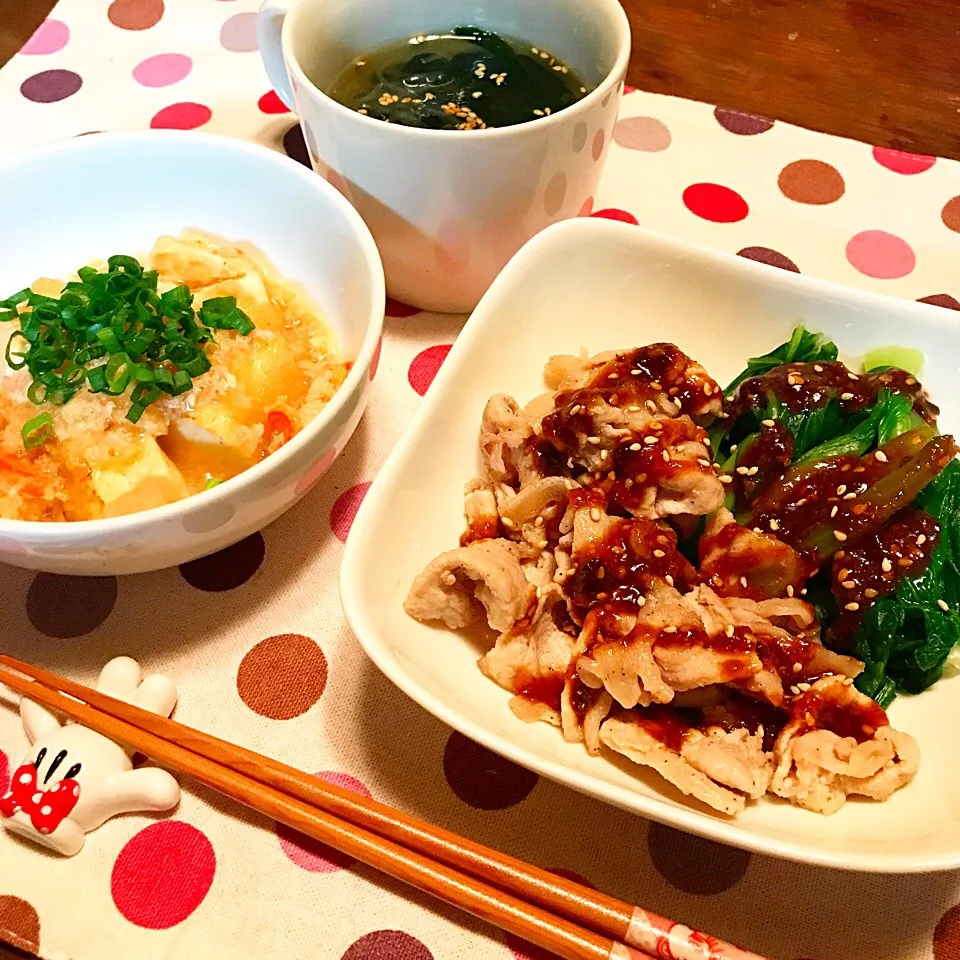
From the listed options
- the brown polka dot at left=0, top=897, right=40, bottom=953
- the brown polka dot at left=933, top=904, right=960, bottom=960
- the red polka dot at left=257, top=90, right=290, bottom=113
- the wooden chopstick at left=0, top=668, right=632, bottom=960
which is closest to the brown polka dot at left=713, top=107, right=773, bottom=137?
the red polka dot at left=257, top=90, right=290, bottom=113

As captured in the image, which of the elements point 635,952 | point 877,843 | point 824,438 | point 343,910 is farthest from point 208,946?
point 824,438

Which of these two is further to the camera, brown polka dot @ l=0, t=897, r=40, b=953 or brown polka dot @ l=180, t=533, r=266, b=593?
brown polka dot @ l=180, t=533, r=266, b=593

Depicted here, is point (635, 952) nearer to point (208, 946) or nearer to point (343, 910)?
point (343, 910)

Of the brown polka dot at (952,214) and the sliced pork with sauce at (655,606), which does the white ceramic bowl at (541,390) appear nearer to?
the sliced pork with sauce at (655,606)

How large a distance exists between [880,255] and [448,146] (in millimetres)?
1080

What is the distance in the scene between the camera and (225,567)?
1544 mm

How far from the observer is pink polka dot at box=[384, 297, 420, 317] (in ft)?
6.38

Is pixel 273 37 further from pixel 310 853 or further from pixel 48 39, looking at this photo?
pixel 310 853

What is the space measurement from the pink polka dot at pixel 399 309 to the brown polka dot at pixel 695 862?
3.86 feet

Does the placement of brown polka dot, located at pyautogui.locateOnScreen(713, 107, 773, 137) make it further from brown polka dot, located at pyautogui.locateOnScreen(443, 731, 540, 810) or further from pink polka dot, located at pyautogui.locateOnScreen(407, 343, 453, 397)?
brown polka dot, located at pyautogui.locateOnScreen(443, 731, 540, 810)

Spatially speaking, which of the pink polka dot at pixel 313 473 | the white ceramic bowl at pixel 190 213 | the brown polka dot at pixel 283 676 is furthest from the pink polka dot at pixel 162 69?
the brown polka dot at pixel 283 676

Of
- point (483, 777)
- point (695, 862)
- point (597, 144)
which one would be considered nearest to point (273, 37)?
point (597, 144)

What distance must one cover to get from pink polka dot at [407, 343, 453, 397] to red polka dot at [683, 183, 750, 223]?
0.74 metres

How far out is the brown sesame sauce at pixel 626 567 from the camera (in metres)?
A: 1.27
